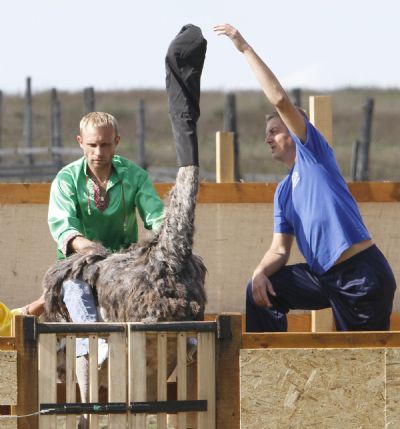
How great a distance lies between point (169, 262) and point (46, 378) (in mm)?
886

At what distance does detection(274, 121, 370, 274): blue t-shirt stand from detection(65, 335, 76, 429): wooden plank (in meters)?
1.53

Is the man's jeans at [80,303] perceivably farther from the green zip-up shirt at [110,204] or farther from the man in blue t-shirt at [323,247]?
the man in blue t-shirt at [323,247]

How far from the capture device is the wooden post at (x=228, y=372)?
5.68 metres

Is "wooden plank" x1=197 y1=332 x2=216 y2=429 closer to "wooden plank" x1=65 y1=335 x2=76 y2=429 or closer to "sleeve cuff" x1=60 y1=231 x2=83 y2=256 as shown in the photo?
"wooden plank" x1=65 y1=335 x2=76 y2=429

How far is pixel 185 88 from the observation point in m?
6.45

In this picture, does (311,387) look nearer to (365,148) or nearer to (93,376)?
(93,376)

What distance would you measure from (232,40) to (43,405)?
1.94 meters

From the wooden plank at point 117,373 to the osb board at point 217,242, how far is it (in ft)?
10.9

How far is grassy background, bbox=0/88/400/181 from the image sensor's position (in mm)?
38656

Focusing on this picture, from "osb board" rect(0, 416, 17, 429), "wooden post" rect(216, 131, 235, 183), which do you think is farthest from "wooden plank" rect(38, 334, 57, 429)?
"wooden post" rect(216, 131, 235, 183)

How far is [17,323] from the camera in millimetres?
5641

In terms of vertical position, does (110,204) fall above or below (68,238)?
above

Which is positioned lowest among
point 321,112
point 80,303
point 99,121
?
point 80,303

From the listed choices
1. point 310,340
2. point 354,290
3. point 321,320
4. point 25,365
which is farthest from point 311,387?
point 321,320
